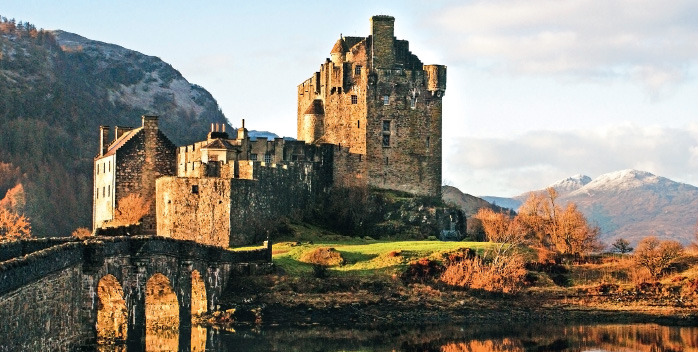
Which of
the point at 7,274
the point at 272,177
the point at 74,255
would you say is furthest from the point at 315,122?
the point at 7,274

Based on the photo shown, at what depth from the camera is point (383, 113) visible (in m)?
97.6

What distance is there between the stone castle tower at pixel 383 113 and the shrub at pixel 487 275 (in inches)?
749

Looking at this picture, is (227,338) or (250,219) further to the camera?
(250,219)

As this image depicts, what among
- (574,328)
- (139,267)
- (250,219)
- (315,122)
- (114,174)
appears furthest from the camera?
(315,122)

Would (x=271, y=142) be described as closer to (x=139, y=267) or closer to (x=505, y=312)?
(x=505, y=312)

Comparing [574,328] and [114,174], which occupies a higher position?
[114,174]

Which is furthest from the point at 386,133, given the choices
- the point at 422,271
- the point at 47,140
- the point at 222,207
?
the point at 47,140

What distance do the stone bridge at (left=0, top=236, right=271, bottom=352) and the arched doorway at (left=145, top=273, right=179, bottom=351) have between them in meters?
0.05

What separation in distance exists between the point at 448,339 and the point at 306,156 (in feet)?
103

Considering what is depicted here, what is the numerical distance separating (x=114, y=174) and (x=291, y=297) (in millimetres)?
21113

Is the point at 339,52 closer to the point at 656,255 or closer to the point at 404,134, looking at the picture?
the point at 404,134

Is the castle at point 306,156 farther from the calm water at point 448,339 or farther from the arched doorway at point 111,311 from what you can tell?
the arched doorway at point 111,311

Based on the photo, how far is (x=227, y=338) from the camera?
64.8m

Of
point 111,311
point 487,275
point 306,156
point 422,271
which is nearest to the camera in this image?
point 111,311
